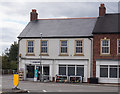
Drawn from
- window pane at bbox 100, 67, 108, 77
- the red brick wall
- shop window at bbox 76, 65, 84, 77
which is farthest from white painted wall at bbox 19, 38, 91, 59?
window pane at bbox 100, 67, 108, 77

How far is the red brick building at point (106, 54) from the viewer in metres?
32.6

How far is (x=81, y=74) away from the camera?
34.2 m

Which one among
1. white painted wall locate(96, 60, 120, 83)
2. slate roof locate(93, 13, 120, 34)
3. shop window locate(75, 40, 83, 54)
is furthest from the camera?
shop window locate(75, 40, 83, 54)

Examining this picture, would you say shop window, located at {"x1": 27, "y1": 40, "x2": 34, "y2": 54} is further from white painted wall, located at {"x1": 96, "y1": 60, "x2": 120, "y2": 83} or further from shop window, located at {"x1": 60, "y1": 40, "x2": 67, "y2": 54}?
white painted wall, located at {"x1": 96, "y1": 60, "x2": 120, "y2": 83}

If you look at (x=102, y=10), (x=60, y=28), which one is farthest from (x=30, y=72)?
(x=102, y=10)

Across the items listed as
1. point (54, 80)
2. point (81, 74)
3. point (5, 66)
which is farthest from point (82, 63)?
point (5, 66)

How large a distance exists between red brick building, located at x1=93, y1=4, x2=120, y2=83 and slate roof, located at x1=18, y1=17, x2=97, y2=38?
1940 millimetres

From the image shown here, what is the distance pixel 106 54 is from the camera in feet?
108

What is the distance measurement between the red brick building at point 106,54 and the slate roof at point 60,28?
6.36 feet

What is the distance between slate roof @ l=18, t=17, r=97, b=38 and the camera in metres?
35.4

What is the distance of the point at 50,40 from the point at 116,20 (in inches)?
385

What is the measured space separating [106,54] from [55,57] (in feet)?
23.5

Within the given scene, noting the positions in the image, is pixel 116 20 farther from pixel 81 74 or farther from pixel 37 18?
pixel 37 18

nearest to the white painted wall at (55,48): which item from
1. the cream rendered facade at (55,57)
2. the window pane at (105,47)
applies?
the cream rendered facade at (55,57)
